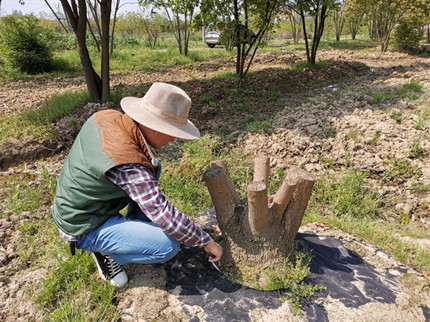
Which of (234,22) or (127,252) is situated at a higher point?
(234,22)

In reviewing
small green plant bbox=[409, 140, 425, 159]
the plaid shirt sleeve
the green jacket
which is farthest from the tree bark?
small green plant bbox=[409, 140, 425, 159]

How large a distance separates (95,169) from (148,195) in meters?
0.31

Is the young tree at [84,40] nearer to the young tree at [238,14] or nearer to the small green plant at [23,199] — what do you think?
the young tree at [238,14]

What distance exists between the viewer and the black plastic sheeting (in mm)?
1877

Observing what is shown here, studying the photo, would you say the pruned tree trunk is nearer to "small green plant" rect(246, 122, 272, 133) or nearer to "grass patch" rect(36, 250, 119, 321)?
"grass patch" rect(36, 250, 119, 321)

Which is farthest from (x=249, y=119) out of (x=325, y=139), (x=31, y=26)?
(x=31, y=26)

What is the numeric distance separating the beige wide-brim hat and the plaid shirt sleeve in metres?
0.28

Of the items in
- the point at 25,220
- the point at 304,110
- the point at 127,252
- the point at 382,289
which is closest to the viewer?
the point at 127,252

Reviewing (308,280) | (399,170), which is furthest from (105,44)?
(308,280)

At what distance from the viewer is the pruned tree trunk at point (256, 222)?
1987 mm

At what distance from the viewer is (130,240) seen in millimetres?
1836

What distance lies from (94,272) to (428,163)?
3.70m

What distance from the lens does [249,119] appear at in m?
5.21

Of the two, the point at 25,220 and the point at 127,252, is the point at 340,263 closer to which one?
the point at 127,252
